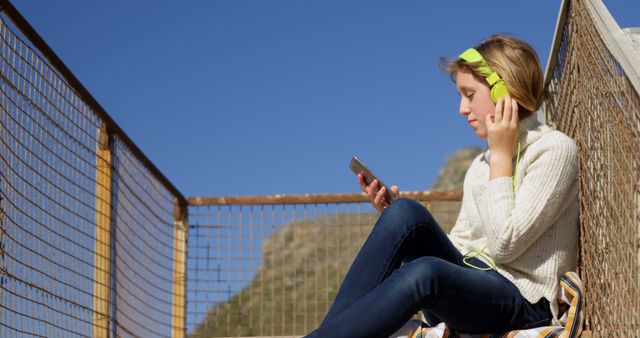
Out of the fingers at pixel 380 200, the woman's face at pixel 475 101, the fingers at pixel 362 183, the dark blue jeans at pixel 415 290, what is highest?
the woman's face at pixel 475 101

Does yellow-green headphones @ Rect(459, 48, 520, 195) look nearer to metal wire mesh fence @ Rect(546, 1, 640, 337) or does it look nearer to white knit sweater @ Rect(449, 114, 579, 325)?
white knit sweater @ Rect(449, 114, 579, 325)

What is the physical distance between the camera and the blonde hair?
9.87ft

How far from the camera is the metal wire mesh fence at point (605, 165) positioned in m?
2.34

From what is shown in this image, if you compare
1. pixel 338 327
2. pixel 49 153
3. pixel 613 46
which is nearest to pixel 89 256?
pixel 49 153

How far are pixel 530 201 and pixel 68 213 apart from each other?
4.97 ft

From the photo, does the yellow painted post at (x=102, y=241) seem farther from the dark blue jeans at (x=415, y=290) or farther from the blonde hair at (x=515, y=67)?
the blonde hair at (x=515, y=67)

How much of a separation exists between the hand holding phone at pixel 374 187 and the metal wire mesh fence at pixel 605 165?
629 millimetres

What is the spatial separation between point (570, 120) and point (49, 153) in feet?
5.47

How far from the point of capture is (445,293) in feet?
8.76

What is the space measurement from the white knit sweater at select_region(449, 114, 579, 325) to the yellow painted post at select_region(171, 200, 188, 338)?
2.07 metres

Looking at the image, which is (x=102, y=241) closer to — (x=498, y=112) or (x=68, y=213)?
(x=68, y=213)

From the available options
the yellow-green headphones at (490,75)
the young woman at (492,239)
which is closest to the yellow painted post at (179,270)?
the young woman at (492,239)

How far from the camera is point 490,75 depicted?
3.03 m

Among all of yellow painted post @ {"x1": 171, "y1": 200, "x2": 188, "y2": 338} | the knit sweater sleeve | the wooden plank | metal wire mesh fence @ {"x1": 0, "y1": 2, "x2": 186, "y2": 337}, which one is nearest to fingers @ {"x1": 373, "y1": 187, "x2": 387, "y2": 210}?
the knit sweater sleeve
